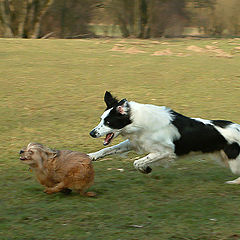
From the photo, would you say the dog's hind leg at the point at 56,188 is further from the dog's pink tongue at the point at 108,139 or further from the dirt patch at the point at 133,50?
the dirt patch at the point at 133,50

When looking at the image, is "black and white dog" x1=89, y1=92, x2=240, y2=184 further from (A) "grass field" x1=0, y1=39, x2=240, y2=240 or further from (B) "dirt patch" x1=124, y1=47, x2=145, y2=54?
(B) "dirt patch" x1=124, y1=47, x2=145, y2=54

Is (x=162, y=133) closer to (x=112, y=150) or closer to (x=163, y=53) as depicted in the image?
(x=112, y=150)

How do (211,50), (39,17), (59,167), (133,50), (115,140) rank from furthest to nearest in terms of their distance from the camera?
(39,17)
(211,50)
(133,50)
(115,140)
(59,167)

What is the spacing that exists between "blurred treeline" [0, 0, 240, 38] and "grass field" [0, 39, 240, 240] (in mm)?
4664

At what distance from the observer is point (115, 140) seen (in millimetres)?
9547

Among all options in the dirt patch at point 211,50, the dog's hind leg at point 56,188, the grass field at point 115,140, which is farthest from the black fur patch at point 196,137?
the dirt patch at point 211,50

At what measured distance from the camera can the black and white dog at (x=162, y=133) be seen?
6859 millimetres

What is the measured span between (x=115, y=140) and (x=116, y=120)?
2724mm

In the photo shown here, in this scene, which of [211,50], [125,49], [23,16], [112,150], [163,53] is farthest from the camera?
[23,16]

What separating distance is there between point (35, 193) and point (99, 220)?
1193 mm

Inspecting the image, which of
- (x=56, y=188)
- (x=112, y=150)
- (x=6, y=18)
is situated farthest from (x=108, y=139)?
(x=6, y=18)

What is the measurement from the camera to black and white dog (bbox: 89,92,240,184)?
6.86 meters

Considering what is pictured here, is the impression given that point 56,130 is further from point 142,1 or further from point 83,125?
point 142,1

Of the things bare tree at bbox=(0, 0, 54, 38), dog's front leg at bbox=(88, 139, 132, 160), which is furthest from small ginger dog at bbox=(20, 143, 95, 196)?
bare tree at bbox=(0, 0, 54, 38)
